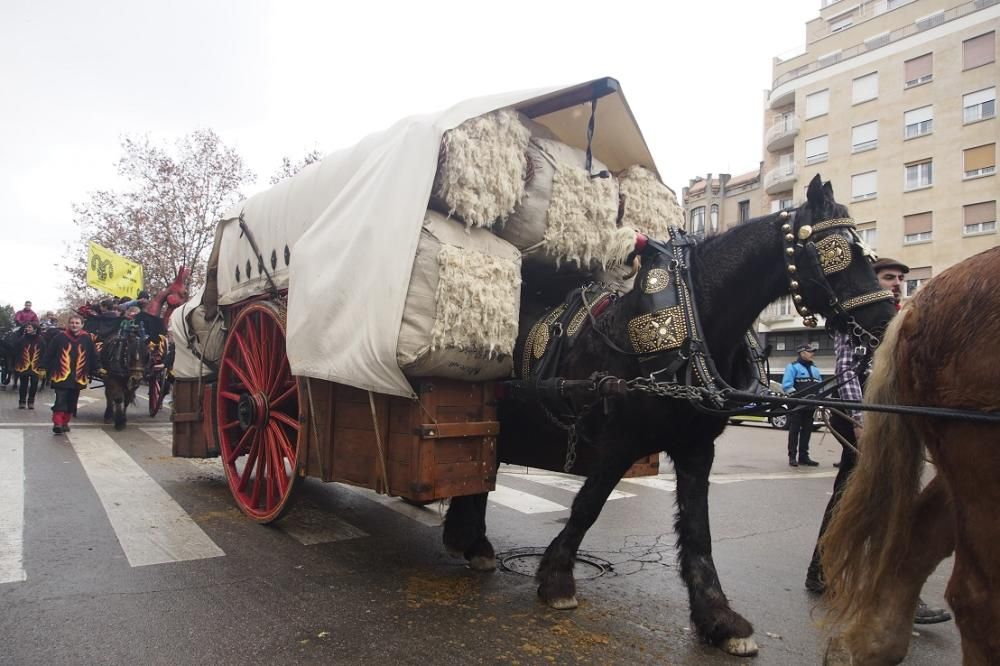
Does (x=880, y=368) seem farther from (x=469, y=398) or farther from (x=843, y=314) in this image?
(x=469, y=398)

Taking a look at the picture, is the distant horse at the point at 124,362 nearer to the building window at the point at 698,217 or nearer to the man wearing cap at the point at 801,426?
the man wearing cap at the point at 801,426

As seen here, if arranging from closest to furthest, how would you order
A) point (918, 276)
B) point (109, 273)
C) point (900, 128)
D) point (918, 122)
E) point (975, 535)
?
1. point (975, 535)
2. point (109, 273)
3. point (918, 276)
4. point (918, 122)
5. point (900, 128)

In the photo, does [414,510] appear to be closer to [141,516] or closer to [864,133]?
[141,516]

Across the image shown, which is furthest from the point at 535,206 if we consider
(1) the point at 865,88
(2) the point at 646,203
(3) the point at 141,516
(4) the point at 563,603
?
(1) the point at 865,88

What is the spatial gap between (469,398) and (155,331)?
10346mm

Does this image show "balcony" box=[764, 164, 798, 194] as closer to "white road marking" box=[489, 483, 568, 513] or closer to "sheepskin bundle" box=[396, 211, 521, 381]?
"white road marking" box=[489, 483, 568, 513]

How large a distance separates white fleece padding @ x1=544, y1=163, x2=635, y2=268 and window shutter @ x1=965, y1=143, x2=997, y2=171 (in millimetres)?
28567

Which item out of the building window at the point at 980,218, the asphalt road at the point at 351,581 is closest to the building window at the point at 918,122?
the building window at the point at 980,218

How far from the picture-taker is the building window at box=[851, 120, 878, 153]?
2948 cm

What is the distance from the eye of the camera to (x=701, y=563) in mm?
3361

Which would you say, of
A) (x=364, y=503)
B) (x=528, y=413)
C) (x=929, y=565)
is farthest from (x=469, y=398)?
(x=364, y=503)

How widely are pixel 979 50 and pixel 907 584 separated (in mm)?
31828

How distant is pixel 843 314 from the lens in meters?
2.88

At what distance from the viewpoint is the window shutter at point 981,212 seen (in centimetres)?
2547
